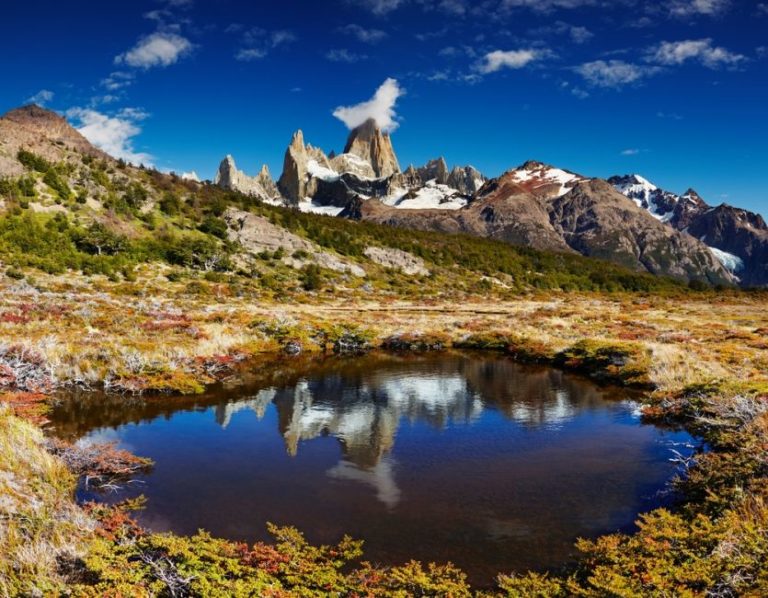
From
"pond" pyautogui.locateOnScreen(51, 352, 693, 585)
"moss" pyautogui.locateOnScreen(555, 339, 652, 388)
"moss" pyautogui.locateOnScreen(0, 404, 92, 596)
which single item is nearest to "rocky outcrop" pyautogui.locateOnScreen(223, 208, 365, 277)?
"moss" pyautogui.locateOnScreen(555, 339, 652, 388)

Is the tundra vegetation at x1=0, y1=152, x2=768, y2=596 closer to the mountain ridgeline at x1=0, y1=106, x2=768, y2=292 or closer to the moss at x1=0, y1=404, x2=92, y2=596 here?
the moss at x1=0, y1=404, x2=92, y2=596

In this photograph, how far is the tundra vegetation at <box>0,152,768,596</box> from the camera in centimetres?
918

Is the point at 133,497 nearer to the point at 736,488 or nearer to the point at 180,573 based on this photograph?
the point at 180,573

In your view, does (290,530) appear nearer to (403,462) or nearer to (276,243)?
(403,462)

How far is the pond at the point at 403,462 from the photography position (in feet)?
38.9

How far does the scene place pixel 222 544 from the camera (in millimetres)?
10469

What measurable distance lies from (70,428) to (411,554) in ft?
48.3

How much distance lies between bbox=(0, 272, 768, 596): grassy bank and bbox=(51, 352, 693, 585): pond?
1.02 metres

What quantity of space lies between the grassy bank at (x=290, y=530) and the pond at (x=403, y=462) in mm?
1016

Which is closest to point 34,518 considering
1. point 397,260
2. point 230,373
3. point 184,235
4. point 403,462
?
point 403,462

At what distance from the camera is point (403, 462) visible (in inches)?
640

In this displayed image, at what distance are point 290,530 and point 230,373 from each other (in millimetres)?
19704

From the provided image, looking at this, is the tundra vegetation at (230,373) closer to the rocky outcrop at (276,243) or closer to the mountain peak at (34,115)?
the rocky outcrop at (276,243)

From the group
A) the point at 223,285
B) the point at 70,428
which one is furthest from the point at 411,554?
the point at 223,285
